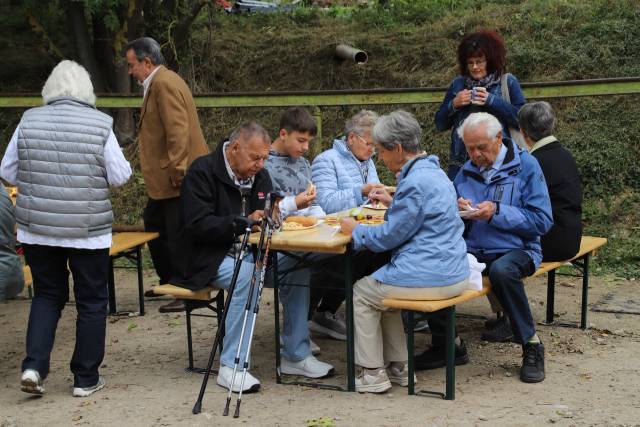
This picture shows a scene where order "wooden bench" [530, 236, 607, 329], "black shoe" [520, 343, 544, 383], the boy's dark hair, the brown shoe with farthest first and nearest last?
1. the brown shoe
2. "wooden bench" [530, 236, 607, 329]
3. the boy's dark hair
4. "black shoe" [520, 343, 544, 383]

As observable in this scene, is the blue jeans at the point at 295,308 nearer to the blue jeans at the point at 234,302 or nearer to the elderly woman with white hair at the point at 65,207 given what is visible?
the blue jeans at the point at 234,302

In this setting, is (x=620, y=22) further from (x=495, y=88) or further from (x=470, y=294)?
(x=470, y=294)

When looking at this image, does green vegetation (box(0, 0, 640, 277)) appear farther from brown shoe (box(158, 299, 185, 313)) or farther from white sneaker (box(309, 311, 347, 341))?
brown shoe (box(158, 299, 185, 313))

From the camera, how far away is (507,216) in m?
5.15

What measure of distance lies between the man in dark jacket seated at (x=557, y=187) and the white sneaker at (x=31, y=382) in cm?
308

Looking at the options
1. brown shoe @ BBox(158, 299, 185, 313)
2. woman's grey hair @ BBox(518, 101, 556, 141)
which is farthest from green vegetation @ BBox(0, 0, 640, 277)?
brown shoe @ BBox(158, 299, 185, 313)

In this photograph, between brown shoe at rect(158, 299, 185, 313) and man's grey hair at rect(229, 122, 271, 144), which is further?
brown shoe at rect(158, 299, 185, 313)

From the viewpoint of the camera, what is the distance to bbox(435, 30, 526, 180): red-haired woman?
6.31 m

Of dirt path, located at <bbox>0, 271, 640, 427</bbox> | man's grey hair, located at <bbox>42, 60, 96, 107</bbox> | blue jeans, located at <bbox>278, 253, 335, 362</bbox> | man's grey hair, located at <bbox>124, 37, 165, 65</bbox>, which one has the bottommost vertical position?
dirt path, located at <bbox>0, 271, 640, 427</bbox>

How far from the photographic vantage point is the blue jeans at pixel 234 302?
4973 millimetres

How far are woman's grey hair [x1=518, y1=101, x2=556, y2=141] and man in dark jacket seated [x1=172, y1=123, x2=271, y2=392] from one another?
1.81m

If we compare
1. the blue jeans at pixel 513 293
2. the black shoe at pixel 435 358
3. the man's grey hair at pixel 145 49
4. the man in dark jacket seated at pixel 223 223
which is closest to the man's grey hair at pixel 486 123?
the blue jeans at pixel 513 293

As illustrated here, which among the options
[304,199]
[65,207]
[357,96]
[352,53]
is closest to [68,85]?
[65,207]

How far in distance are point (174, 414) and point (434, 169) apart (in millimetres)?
1820
